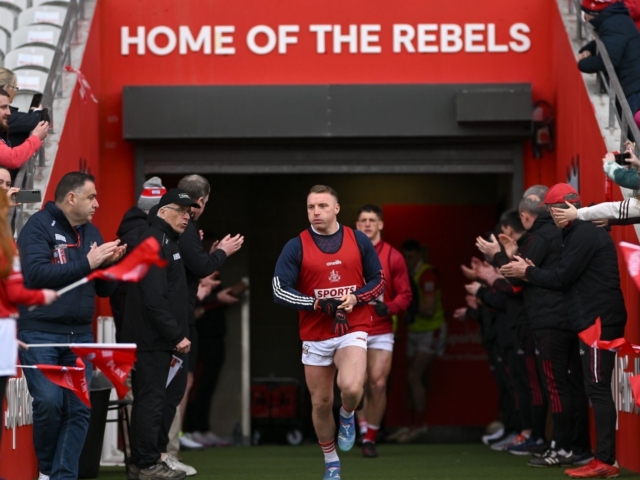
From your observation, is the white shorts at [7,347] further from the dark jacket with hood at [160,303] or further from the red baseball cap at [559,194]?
the red baseball cap at [559,194]

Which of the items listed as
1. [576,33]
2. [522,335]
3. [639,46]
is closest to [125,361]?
[522,335]

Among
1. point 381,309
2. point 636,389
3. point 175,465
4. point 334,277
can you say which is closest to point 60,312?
point 334,277

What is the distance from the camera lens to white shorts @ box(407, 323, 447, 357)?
13.6 metres

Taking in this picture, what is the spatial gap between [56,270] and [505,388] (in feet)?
20.3

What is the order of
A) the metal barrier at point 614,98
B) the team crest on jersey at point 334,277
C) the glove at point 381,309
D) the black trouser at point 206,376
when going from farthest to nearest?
the black trouser at point 206,376
the glove at point 381,309
the metal barrier at point 614,98
the team crest on jersey at point 334,277

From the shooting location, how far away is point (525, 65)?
39.1ft

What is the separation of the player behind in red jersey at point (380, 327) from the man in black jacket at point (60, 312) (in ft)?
12.4

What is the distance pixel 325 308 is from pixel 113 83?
518 cm

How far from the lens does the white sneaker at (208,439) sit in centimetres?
1259

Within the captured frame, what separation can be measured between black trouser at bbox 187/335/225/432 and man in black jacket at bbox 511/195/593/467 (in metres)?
4.99

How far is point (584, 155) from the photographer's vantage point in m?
10.6

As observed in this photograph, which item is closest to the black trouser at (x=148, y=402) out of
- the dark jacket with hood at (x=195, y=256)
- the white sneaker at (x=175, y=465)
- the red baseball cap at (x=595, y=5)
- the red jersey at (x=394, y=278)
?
the white sneaker at (x=175, y=465)

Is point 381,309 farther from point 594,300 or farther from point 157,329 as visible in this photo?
point 157,329

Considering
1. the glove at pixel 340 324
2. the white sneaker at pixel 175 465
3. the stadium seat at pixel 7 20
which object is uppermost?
the stadium seat at pixel 7 20
